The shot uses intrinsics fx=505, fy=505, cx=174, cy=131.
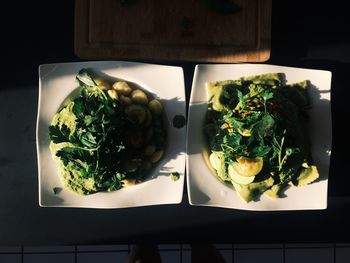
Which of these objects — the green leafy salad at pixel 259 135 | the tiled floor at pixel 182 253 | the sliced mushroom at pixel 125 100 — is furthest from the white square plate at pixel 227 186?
the tiled floor at pixel 182 253

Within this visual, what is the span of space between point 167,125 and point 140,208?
→ 0.67ft

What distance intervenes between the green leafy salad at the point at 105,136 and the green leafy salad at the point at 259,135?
5.2 inches

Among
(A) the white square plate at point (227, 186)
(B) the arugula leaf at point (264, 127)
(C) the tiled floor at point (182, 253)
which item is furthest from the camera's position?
(C) the tiled floor at point (182, 253)

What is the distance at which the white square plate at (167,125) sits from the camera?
3.53 feet

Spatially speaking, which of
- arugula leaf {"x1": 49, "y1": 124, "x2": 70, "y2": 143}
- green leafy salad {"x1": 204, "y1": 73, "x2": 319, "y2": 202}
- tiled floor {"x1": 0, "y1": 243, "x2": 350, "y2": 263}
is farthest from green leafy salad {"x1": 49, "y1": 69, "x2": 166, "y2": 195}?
tiled floor {"x1": 0, "y1": 243, "x2": 350, "y2": 263}

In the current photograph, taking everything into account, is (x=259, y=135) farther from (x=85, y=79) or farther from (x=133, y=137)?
(x=85, y=79)

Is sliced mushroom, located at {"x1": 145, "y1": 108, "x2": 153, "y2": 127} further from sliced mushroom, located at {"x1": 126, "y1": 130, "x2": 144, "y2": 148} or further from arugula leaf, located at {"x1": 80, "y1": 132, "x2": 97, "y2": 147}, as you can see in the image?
arugula leaf, located at {"x1": 80, "y1": 132, "x2": 97, "y2": 147}

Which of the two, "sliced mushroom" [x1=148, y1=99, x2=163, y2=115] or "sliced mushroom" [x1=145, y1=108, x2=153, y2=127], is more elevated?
"sliced mushroom" [x1=148, y1=99, x2=163, y2=115]

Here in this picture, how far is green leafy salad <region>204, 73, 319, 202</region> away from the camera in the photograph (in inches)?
39.4

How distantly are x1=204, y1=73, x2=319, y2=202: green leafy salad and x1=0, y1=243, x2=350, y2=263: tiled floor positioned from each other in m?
0.63

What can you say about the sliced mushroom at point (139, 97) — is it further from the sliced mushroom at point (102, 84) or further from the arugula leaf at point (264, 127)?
the arugula leaf at point (264, 127)

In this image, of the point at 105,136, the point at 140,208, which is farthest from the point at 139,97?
the point at 140,208

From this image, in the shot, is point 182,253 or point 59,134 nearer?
point 59,134

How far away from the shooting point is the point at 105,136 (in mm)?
992
